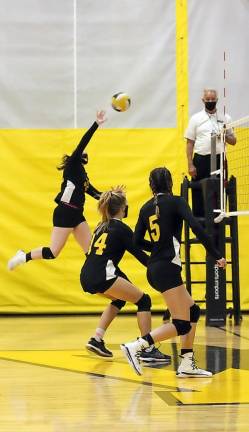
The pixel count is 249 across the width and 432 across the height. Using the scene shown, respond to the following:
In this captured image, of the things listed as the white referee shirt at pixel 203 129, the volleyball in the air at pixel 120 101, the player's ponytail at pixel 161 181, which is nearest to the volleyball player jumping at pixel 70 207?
the volleyball in the air at pixel 120 101

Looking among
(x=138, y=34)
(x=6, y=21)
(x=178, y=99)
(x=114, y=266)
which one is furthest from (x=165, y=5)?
(x=114, y=266)

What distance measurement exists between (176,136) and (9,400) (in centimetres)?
632

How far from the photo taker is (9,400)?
17.4 ft

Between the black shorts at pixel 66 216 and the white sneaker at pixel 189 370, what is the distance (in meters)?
3.10

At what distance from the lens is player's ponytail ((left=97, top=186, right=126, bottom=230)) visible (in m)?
6.68

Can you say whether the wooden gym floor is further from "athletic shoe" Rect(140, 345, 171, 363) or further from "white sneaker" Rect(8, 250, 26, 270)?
"white sneaker" Rect(8, 250, 26, 270)

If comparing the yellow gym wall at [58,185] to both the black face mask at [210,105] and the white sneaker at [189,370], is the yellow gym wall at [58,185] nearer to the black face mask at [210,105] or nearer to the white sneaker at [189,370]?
the black face mask at [210,105]

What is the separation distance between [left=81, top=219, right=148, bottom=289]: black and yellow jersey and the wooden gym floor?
2.34ft

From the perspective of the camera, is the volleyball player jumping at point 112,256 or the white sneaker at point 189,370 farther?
the volleyball player jumping at point 112,256

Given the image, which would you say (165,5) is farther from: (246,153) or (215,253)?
(215,253)

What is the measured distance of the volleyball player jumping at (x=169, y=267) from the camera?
601 cm

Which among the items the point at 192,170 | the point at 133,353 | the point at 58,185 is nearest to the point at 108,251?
the point at 133,353

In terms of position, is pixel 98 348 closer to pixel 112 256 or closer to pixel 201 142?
pixel 112 256

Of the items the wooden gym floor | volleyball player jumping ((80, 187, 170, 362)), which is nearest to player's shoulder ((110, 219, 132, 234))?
volleyball player jumping ((80, 187, 170, 362))
